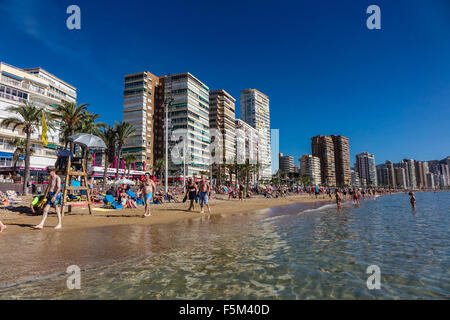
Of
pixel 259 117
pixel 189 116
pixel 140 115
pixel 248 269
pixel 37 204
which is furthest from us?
pixel 259 117

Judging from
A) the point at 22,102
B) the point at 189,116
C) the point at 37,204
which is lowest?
the point at 37,204

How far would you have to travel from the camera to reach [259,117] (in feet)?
486

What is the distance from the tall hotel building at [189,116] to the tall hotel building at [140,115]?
6.40 m

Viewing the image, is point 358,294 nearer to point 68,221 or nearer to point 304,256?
point 304,256

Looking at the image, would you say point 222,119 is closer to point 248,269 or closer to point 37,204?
point 37,204

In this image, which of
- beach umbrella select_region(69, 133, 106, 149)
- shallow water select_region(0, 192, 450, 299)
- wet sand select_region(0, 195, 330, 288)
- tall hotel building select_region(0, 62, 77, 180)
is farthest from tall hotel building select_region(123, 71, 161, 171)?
shallow water select_region(0, 192, 450, 299)

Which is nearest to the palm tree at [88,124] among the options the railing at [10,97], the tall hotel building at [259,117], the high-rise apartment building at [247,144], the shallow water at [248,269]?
the railing at [10,97]

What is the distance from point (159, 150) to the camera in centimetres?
8638

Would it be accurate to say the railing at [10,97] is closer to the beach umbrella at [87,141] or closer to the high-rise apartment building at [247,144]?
the beach umbrella at [87,141]

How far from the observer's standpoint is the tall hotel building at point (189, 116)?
270 ft

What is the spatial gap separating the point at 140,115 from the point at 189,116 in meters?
15.9

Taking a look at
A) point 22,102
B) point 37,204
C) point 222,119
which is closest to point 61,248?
point 37,204

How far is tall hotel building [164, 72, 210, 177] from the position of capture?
82.4 m
